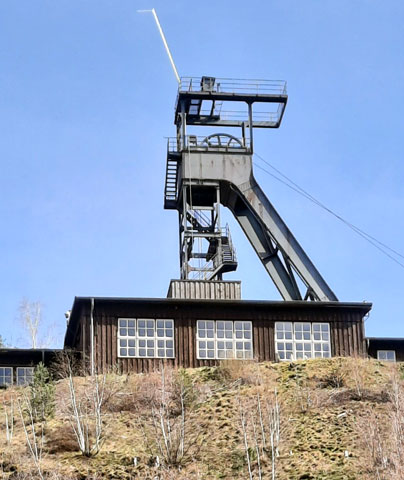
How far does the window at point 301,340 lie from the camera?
1874 inches

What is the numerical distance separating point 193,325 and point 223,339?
1.38 meters

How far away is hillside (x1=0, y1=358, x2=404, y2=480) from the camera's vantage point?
33.7 metres

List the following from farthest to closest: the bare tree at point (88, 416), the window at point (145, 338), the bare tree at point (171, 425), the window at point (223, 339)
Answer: the window at point (223, 339)
the window at point (145, 338)
the bare tree at point (88, 416)
the bare tree at point (171, 425)

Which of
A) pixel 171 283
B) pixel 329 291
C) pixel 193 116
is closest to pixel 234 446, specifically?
pixel 171 283

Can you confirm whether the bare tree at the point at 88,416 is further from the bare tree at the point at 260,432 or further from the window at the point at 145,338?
the window at the point at 145,338

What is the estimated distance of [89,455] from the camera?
35156 mm

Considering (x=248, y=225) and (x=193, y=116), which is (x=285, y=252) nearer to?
(x=248, y=225)

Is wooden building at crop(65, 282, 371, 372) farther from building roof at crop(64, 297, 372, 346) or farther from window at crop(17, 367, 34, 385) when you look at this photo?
window at crop(17, 367, 34, 385)

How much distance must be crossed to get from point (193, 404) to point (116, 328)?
8.26 metres

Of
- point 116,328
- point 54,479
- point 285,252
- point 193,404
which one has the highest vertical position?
point 285,252

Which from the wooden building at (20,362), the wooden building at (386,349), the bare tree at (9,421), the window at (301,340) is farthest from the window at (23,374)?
the wooden building at (386,349)

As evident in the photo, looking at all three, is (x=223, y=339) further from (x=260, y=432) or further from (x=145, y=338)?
(x=260, y=432)

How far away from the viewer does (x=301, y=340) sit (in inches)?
1890

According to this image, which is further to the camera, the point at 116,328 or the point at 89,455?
the point at 116,328
